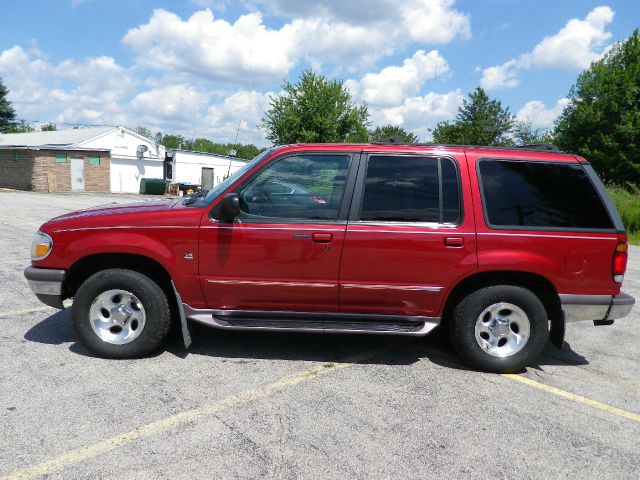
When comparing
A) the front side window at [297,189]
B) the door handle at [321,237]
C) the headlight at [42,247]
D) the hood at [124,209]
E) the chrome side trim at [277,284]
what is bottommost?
the chrome side trim at [277,284]

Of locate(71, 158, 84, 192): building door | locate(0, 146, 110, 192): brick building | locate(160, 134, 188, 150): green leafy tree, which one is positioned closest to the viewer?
locate(0, 146, 110, 192): brick building

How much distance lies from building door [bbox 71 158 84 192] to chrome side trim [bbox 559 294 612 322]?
115ft

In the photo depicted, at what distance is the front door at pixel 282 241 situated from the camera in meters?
4.00

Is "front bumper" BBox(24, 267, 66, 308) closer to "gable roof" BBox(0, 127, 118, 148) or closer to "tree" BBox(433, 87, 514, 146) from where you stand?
"gable roof" BBox(0, 127, 118, 148)

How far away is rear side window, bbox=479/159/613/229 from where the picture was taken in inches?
159

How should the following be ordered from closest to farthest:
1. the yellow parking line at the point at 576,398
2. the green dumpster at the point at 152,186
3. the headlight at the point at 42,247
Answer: the yellow parking line at the point at 576,398 < the headlight at the point at 42,247 < the green dumpster at the point at 152,186

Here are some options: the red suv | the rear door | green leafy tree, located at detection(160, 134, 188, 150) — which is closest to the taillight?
the red suv

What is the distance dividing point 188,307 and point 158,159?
3590 centimetres

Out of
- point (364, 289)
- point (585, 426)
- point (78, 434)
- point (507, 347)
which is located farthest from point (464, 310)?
point (78, 434)

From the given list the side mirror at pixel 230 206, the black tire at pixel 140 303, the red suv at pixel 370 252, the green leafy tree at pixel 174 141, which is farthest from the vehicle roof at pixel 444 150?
the green leafy tree at pixel 174 141

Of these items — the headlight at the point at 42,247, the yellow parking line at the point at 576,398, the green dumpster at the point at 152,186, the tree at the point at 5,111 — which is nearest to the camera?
the yellow parking line at the point at 576,398

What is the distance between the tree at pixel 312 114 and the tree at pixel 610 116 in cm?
1637

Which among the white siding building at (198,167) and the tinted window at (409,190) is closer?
the tinted window at (409,190)

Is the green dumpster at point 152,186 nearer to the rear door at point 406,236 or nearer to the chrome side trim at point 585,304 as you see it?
the rear door at point 406,236
